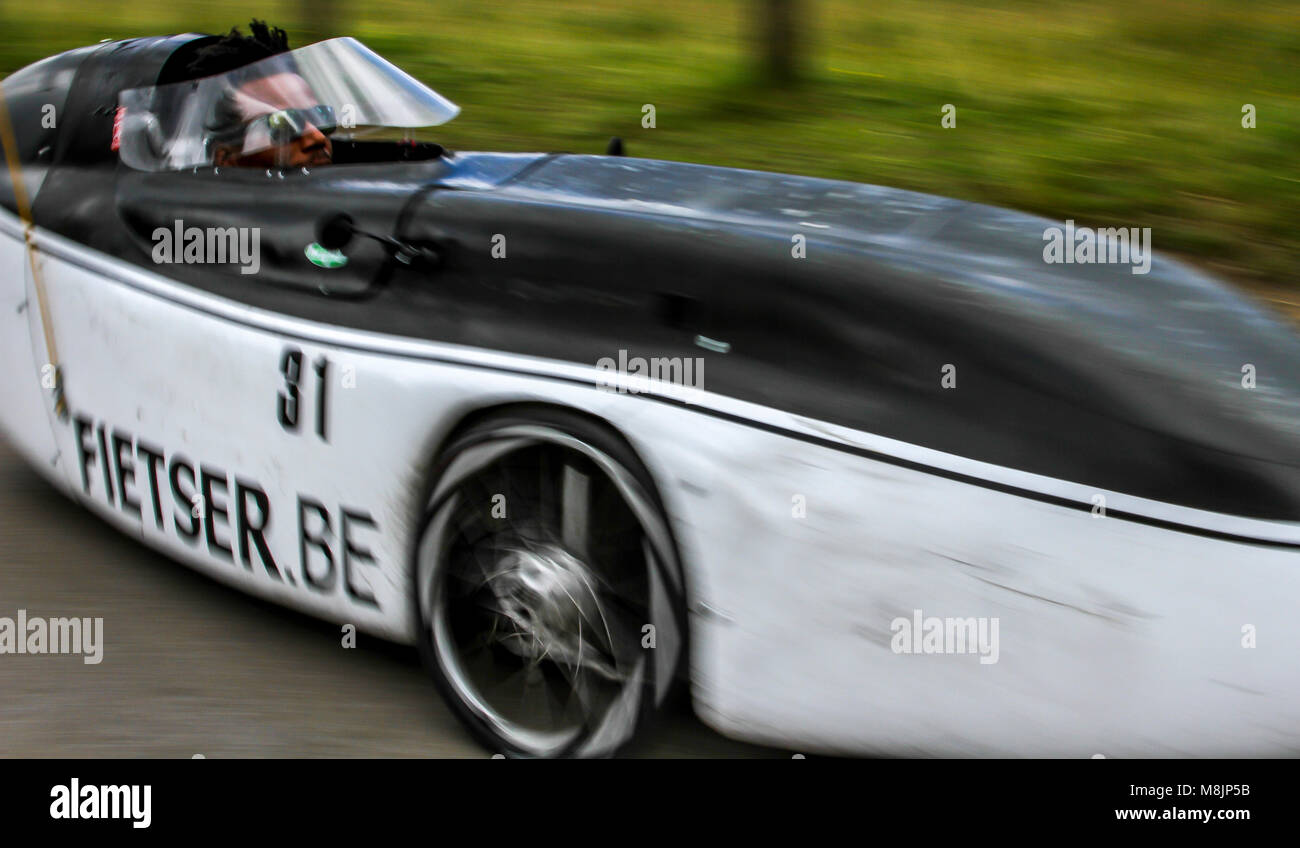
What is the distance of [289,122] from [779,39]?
5616 mm

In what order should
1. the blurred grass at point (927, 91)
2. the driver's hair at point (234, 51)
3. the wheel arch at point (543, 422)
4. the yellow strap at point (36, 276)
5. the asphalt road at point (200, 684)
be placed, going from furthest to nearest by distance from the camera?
the blurred grass at point (927, 91) → the driver's hair at point (234, 51) → the yellow strap at point (36, 276) → the asphalt road at point (200, 684) → the wheel arch at point (543, 422)

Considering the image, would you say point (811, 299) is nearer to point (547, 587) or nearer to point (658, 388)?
point (658, 388)

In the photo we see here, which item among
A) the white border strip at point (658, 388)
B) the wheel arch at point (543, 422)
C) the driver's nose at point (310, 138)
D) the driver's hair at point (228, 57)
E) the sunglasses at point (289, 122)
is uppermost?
the driver's hair at point (228, 57)

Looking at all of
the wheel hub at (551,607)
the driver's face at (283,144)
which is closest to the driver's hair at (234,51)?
the driver's face at (283,144)

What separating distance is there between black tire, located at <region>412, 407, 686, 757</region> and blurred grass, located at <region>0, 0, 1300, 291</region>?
4233 mm

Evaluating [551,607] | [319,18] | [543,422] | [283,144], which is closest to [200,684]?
[551,607]

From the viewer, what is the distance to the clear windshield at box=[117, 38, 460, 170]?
3.40 metres

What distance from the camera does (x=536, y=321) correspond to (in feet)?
8.51

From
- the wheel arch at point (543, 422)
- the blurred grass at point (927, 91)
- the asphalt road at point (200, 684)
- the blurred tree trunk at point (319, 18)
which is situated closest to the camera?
the wheel arch at point (543, 422)

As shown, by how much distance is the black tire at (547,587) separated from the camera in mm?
2484

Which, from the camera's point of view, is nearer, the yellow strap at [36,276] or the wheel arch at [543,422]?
the wheel arch at [543,422]

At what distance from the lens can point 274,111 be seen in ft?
11.4

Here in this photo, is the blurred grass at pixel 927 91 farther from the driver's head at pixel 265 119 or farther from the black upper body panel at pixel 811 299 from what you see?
the driver's head at pixel 265 119
